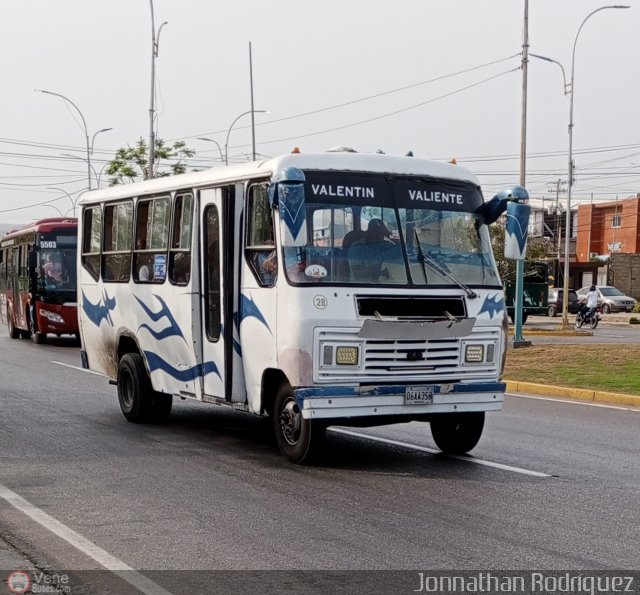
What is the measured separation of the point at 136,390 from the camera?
13.0 meters

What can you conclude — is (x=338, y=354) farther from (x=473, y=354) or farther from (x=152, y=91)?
(x=152, y=91)

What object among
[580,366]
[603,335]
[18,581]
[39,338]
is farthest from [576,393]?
[603,335]

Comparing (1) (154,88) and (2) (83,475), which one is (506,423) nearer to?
(2) (83,475)

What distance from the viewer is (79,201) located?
1488 centimetres

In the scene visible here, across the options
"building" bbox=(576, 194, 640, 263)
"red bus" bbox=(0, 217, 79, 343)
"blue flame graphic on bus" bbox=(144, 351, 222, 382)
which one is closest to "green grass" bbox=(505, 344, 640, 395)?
"blue flame graphic on bus" bbox=(144, 351, 222, 382)

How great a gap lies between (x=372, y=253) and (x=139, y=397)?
4254 millimetres

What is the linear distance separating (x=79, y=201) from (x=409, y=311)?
6.60 m

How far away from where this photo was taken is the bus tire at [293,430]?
979 cm

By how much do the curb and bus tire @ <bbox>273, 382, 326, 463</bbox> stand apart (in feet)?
25.7

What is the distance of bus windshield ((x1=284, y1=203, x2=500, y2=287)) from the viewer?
9.73m

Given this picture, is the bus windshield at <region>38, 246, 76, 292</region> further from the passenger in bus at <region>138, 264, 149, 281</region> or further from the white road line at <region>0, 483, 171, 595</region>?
the white road line at <region>0, 483, 171, 595</region>

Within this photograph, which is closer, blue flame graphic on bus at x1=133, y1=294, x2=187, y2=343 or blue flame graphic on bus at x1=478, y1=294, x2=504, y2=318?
blue flame graphic on bus at x1=478, y1=294, x2=504, y2=318

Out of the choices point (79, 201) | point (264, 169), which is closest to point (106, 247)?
point (79, 201)

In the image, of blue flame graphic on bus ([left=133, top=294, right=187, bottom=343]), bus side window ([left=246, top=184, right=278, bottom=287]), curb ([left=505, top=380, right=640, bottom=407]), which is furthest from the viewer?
curb ([left=505, top=380, right=640, bottom=407])
